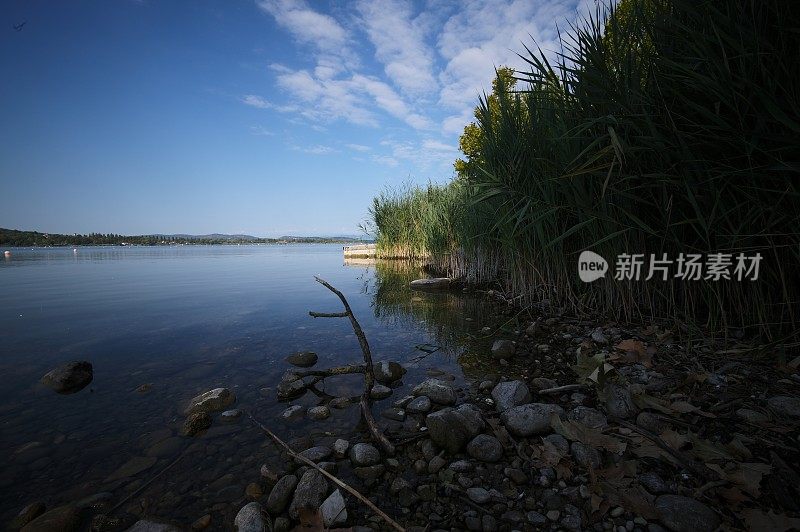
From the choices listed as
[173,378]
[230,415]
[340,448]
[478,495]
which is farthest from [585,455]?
[173,378]

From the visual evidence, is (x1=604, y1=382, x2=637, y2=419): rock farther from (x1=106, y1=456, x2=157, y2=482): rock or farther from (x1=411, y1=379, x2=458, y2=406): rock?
(x1=106, y1=456, x2=157, y2=482): rock

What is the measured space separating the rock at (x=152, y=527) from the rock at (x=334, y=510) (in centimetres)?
73

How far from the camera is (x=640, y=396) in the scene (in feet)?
7.18

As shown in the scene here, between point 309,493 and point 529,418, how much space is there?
1450 mm

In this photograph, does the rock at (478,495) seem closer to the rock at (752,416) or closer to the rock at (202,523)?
the rock at (202,523)

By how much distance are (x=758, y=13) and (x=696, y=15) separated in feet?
1.28

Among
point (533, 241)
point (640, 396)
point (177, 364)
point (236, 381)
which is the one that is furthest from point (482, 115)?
point (177, 364)

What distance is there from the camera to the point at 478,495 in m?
1.61

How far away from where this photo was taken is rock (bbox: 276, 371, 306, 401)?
2.90 metres

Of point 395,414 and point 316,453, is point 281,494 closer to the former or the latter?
point 316,453

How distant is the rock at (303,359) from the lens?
12.1 feet

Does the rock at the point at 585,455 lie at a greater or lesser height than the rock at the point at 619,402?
lesser

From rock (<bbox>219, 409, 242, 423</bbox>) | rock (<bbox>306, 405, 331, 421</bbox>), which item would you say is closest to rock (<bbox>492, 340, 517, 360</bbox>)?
rock (<bbox>306, 405, 331, 421</bbox>)

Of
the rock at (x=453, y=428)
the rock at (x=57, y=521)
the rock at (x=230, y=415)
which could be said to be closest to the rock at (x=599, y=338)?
the rock at (x=453, y=428)
